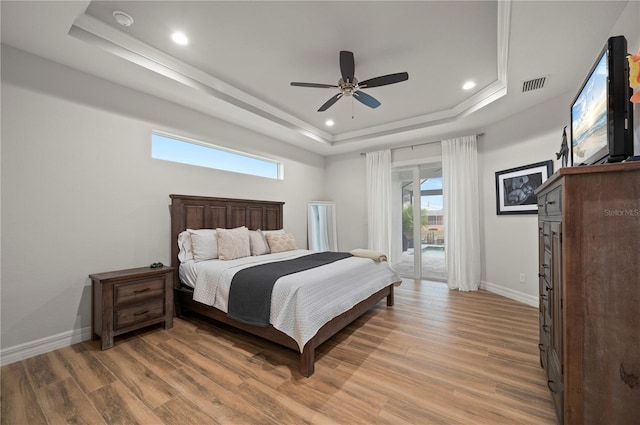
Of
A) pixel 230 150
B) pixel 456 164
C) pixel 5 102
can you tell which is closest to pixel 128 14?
pixel 5 102

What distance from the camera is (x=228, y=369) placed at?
216 cm

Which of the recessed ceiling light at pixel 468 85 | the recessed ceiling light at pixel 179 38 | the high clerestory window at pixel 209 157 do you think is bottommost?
the high clerestory window at pixel 209 157

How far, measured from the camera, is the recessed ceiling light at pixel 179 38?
248 cm

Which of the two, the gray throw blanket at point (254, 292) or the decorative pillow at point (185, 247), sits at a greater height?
→ the decorative pillow at point (185, 247)

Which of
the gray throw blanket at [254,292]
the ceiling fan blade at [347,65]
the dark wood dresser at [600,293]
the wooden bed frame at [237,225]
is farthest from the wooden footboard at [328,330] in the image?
the ceiling fan blade at [347,65]

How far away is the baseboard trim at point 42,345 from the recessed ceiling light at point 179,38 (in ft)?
10.1

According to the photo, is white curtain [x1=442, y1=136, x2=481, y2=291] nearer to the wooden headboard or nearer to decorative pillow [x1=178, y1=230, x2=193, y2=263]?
the wooden headboard

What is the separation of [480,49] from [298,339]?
3.34 metres

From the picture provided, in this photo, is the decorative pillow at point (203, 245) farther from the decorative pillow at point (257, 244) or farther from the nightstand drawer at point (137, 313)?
the nightstand drawer at point (137, 313)

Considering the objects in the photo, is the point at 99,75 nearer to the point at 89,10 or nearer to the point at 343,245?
the point at 89,10

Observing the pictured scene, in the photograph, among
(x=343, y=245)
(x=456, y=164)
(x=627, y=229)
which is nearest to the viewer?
(x=627, y=229)

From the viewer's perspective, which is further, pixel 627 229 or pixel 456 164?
pixel 456 164

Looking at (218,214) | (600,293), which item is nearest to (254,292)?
(218,214)

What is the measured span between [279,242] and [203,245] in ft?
3.84
